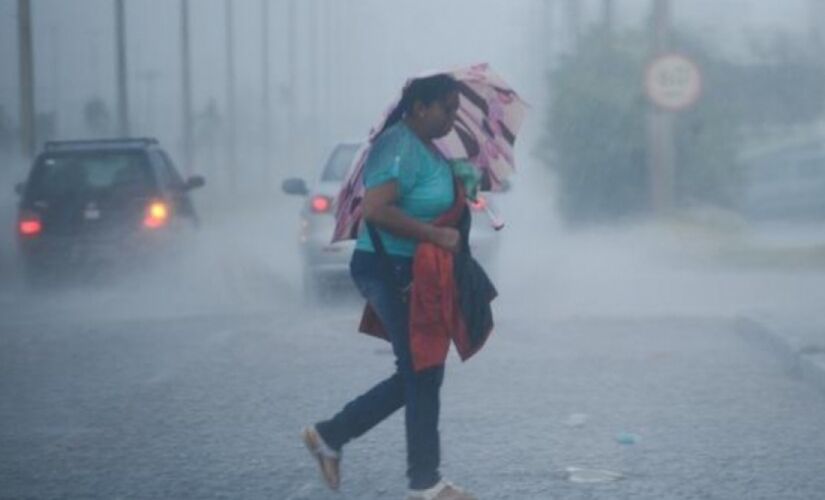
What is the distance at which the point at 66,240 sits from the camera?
712 inches

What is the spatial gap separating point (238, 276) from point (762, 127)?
38.6ft

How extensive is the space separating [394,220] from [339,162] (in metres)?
9.99

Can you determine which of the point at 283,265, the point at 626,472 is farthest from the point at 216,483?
the point at 283,265

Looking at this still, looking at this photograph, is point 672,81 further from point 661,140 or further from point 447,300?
point 447,300

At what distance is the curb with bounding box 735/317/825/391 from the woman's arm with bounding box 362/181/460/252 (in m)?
3.93

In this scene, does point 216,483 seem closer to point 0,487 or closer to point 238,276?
point 0,487

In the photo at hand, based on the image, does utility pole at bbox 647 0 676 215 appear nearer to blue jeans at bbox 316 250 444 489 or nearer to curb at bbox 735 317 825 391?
curb at bbox 735 317 825 391

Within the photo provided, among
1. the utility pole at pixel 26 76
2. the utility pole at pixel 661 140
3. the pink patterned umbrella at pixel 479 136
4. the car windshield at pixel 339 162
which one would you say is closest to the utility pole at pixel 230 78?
the utility pole at pixel 26 76

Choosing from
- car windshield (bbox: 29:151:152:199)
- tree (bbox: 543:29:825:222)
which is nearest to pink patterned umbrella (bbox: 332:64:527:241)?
car windshield (bbox: 29:151:152:199)

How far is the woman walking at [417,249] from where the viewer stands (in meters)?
6.05

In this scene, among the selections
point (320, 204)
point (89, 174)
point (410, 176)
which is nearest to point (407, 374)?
point (410, 176)

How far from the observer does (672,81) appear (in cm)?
2144

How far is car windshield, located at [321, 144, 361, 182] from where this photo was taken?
15.7 metres

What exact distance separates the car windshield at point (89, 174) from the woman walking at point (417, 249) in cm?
1237
